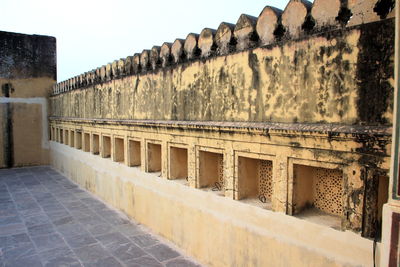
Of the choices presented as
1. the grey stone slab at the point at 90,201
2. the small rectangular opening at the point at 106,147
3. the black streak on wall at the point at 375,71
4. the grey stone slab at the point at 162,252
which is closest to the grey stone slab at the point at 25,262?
the grey stone slab at the point at 162,252

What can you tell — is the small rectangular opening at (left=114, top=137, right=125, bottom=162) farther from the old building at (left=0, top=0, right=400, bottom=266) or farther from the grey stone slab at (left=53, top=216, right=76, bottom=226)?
the grey stone slab at (left=53, top=216, right=76, bottom=226)

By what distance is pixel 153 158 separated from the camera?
19.9 ft

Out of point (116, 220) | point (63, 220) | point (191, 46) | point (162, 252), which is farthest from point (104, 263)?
point (191, 46)

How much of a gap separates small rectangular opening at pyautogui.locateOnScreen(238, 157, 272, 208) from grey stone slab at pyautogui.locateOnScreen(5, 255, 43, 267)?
3.21m

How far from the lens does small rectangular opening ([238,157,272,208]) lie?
3.95 m

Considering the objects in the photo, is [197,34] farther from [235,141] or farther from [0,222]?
[0,222]

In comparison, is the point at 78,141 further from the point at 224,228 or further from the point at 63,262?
the point at 224,228

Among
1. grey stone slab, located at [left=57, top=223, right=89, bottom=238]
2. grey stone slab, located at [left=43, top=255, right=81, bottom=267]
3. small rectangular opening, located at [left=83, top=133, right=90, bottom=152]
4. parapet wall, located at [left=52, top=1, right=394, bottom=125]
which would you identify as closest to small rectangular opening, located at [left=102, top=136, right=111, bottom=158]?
small rectangular opening, located at [left=83, top=133, right=90, bottom=152]

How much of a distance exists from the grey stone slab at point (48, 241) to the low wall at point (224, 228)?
147 centimetres

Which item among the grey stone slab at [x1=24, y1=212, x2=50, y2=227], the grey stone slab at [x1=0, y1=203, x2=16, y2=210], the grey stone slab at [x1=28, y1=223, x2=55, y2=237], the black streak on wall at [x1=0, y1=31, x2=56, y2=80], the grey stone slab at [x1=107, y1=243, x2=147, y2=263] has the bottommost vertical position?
the grey stone slab at [x1=0, y1=203, x2=16, y2=210]

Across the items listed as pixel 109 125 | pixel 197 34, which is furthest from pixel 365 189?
pixel 109 125

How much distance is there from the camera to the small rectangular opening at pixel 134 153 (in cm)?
666

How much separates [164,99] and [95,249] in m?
2.71

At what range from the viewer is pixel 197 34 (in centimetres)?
464
